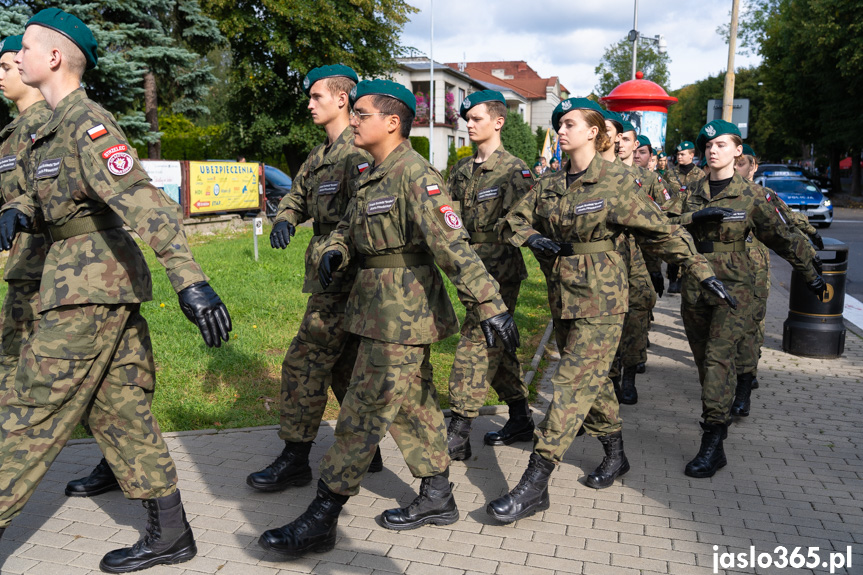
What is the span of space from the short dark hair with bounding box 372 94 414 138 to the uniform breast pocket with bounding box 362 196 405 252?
38cm

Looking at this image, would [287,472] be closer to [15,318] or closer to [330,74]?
[15,318]

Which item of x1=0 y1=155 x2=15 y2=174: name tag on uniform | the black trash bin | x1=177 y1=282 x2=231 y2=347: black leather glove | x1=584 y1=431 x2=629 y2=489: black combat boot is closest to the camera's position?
x1=177 y1=282 x2=231 y2=347: black leather glove

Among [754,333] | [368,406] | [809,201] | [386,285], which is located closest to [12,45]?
[386,285]

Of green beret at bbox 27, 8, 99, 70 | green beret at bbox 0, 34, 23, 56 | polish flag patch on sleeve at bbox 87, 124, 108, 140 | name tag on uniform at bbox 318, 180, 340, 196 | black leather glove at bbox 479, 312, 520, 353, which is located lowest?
black leather glove at bbox 479, 312, 520, 353

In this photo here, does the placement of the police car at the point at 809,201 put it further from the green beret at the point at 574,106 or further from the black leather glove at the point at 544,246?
the black leather glove at the point at 544,246

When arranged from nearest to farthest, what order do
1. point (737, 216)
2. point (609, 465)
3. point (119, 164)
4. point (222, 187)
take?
point (119, 164) → point (609, 465) → point (737, 216) → point (222, 187)

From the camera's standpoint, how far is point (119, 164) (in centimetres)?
311

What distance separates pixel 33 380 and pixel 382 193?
167 centimetres

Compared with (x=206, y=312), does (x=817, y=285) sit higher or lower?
lower

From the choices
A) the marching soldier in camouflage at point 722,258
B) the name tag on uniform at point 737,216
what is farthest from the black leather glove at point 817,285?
the name tag on uniform at point 737,216

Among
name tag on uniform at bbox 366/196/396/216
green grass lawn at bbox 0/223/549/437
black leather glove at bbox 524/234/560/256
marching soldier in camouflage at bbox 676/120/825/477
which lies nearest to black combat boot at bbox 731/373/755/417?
marching soldier in camouflage at bbox 676/120/825/477

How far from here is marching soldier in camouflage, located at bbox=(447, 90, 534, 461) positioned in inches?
193

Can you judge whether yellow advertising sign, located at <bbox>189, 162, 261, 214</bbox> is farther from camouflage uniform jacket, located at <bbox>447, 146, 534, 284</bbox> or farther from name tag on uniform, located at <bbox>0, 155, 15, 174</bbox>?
name tag on uniform, located at <bbox>0, 155, 15, 174</bbox>

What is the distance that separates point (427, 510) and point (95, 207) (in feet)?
6.97
